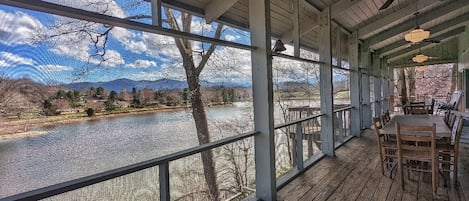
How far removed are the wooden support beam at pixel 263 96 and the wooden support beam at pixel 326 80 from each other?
2.51 metres

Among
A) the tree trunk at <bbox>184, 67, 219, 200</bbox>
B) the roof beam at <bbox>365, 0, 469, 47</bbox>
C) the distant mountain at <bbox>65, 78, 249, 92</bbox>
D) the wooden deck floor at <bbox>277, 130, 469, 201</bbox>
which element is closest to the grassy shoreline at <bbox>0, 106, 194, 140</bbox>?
the distant mountain at <bbox>65, 78, 249, 92</bbox>

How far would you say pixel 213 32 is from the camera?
5297mm

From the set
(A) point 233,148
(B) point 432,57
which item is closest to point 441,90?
(B) point 432,57

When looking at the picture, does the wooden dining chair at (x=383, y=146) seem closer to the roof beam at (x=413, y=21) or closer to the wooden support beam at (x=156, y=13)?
the wooden support beam at (x=156, y=13)

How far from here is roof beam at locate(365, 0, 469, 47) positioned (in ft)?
22.4

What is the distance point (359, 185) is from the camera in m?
3.84

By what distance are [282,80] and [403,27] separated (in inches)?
147

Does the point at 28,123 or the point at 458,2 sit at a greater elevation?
the point at 458,2

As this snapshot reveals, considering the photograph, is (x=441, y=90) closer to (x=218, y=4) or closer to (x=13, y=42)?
(x=218, y=4)

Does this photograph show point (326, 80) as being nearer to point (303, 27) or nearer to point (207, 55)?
point (303, 27)

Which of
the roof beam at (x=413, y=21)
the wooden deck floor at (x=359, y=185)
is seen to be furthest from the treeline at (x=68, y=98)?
the roof beam at (x=413, y=21)

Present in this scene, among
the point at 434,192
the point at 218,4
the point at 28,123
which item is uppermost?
the point at 218,4

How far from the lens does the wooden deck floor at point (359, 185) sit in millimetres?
3432

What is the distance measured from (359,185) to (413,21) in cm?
601
